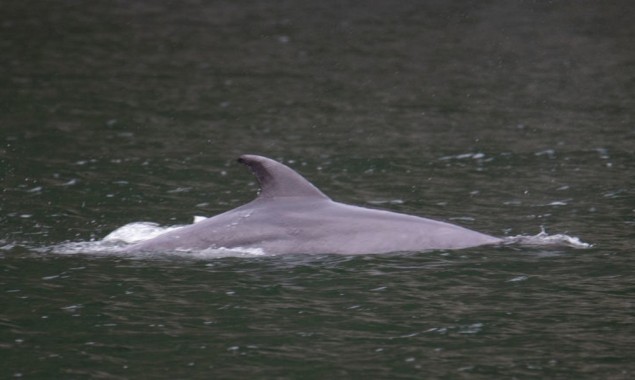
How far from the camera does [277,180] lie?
56.7 feet

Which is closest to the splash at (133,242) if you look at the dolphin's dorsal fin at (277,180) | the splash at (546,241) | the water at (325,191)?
the water at (325,191)

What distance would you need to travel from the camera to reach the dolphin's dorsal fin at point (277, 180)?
1708 centimetres

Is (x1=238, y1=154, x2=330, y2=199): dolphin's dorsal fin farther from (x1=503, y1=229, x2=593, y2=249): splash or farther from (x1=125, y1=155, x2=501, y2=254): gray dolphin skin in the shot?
(x1=503, y1=229, x2=593, y2=249): splash

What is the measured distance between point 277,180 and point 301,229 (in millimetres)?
755

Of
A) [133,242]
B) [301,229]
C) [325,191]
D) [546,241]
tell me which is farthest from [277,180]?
[325,191]

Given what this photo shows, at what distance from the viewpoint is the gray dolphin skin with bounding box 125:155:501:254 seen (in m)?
17.3

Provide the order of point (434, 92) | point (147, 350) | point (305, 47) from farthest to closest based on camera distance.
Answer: point (305, 47) < point (434, 92) < point (147, 350)

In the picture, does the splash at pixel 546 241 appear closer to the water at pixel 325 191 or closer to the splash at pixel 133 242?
the water at pixel 325 191

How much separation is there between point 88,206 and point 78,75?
692 inches

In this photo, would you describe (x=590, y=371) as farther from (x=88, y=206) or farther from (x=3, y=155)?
(x=3, y=155)

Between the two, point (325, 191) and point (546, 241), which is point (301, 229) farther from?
point (325, 191)

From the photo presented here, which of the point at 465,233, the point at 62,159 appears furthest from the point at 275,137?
the point at 465,233

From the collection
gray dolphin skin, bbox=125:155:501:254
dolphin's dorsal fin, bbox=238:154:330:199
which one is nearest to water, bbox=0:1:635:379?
gray dolphin skin, bbox=125:155:501:254

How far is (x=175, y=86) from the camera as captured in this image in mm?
36125
